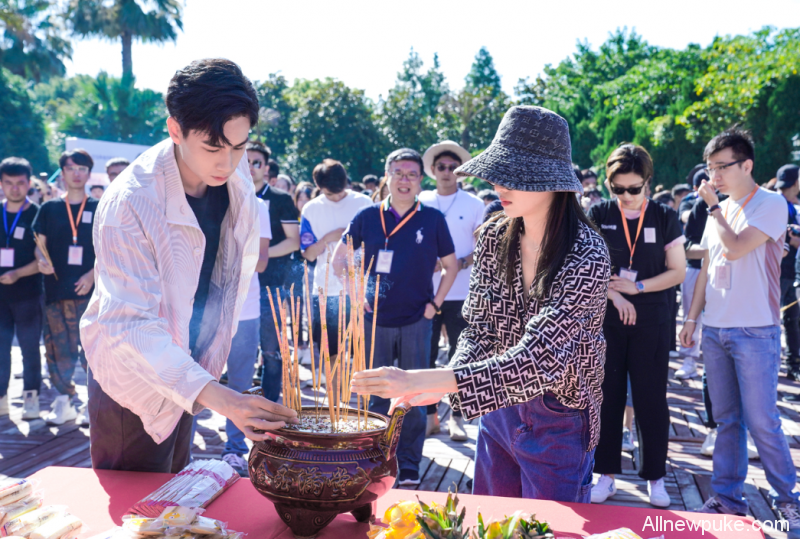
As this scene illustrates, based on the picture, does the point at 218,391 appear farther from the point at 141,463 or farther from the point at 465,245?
the point at 465,245

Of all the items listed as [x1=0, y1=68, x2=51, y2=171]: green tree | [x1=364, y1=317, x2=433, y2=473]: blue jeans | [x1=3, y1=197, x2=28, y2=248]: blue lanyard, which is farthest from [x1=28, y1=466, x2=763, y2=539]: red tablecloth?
[x1=0, y1=68, x2=51, y2=171]: green tree

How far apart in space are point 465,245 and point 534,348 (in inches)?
106

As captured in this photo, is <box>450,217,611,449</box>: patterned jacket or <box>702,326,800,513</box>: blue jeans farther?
<box>702,326,800,513</box>: blue jeans

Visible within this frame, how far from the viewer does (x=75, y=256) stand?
4.12 metres

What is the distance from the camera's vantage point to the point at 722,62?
19844 mm

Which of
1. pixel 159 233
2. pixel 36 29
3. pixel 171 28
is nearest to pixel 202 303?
pixel 159 233

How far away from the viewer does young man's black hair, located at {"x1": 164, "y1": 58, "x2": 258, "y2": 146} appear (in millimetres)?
1302

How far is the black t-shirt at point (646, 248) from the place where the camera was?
9.49ft

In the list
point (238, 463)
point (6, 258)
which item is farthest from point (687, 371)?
point (6, 258)

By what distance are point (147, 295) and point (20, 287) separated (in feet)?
11.7

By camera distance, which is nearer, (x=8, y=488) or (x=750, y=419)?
(x=8, y=488)

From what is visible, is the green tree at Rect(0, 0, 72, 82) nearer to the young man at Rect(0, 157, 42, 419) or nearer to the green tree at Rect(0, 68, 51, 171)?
the green tree at Rect(0, 68, 51, 171)

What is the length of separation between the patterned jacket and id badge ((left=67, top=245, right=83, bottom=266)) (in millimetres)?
3374

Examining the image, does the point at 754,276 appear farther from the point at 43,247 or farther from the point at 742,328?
the point at 43,247
